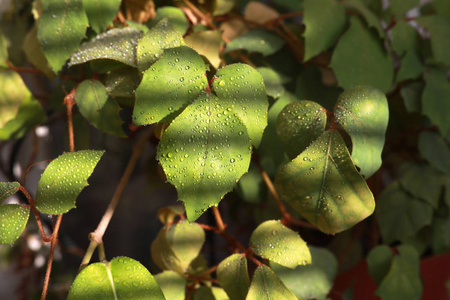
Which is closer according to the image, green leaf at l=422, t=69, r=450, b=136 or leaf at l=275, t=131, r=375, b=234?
leaf at l=275, t=131, r=375, b=234

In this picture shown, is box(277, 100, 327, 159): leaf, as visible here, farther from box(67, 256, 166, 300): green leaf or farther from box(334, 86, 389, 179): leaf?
box(67, 256, 166, 300): green leaf

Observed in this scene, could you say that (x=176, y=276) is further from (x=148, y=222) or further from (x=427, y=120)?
(x=427, y=120)

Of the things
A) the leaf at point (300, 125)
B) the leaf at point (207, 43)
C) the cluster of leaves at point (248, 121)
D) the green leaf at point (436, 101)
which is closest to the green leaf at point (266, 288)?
the cluster of leaves at point (248, 121)

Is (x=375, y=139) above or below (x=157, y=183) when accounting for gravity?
above

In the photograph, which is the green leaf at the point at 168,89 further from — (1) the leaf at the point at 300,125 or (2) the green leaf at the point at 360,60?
(2) the green leaf at the point at 360,60

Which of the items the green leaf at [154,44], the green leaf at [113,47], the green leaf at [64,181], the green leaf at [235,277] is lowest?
the green leaf at [235,277]

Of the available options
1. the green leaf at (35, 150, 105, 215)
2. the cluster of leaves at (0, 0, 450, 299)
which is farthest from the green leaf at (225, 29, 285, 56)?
the green leaf at (35, 150, 105, 215)

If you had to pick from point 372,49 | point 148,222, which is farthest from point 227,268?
point 148,222
